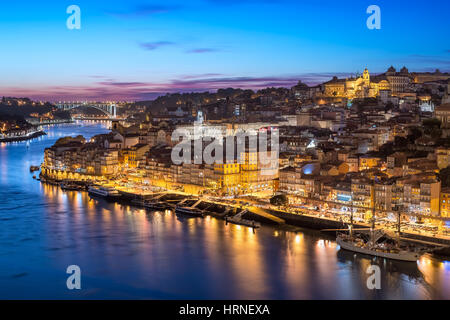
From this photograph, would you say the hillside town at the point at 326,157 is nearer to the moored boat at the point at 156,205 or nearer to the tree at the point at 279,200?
the tree at the point at 279,200

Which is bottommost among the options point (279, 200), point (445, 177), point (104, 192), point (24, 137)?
point (104, 192)

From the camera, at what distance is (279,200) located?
11688 mm

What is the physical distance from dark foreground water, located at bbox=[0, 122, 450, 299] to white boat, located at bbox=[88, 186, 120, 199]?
2.40m

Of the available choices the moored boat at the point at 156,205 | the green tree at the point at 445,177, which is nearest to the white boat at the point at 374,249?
the green tree at the point at 445,177

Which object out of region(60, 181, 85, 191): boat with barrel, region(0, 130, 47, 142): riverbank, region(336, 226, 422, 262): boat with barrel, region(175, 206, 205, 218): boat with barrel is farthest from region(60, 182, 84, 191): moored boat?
region(0, 130, 47, 142): riverbank

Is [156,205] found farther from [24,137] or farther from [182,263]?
[24,137]

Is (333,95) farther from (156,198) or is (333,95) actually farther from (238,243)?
(238,243)

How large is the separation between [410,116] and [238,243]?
9.50m

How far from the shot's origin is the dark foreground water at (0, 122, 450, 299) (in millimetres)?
7309

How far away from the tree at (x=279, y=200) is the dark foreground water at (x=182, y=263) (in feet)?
Answer: 3.97

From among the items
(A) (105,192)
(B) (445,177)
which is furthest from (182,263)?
(A) (105,192)

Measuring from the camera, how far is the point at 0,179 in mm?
16562

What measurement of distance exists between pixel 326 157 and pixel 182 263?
21.9ft

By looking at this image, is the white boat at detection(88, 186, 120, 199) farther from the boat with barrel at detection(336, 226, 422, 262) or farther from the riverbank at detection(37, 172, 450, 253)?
the boat with barrel at detection(336, 226, 422, 262)
